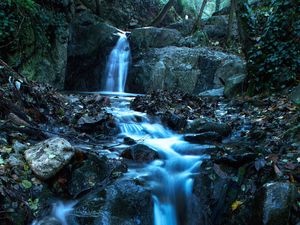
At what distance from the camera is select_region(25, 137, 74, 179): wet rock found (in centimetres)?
344

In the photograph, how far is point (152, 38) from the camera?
14.2 metres

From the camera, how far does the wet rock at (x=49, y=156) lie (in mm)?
3443

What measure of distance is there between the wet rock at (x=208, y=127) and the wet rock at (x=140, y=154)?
1371 millimetres

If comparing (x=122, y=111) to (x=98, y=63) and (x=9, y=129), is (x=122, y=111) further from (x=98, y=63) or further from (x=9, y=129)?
(x=98, y=63)

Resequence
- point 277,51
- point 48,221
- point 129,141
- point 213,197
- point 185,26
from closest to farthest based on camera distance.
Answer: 1. point 48,221
2. point 213,197
3. point 129,141
4. point 277,51
5. point 185,26

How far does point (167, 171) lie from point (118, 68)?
9.32m

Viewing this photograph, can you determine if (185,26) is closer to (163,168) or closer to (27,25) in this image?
(27,25)

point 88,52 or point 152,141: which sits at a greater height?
point 88,52

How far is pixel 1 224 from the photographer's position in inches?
112

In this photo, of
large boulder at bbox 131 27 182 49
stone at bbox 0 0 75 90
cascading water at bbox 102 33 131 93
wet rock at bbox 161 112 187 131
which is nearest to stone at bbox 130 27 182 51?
large boulder at bbox 131 27 182 49

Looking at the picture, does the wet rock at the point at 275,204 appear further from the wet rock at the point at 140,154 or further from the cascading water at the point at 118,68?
the cascading water at the point at 118,68

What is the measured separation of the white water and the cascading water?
6667 millimetres

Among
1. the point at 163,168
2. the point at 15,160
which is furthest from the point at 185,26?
the point at 15,160

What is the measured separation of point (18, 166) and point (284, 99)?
5.22 m
